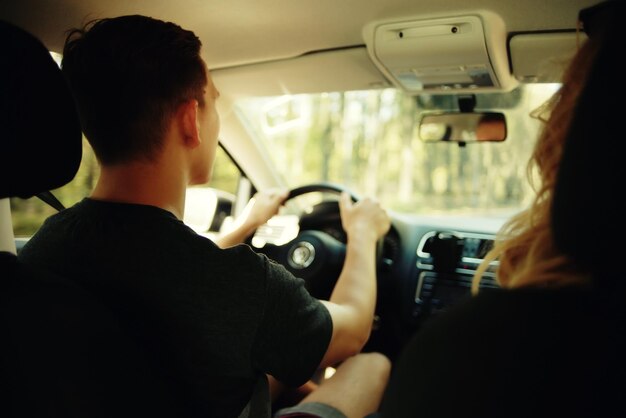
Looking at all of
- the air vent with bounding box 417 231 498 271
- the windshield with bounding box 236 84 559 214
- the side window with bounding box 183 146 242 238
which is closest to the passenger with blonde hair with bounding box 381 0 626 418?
the air vent with bounding box 417 231 498 271

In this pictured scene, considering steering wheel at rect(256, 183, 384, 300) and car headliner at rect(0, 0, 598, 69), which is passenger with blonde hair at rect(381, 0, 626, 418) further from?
steering wheel at rect(256, 183, 384, 300)

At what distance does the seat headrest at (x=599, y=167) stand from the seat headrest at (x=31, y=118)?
3.76ft

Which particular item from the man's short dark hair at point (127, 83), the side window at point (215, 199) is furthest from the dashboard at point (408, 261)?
the man's short dark hair at point (127, 83)

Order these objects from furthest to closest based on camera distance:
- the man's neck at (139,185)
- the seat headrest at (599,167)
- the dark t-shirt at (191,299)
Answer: the man's neck at (139,185), the dark t-shirt at (191,299), the seat headrest at (599,167)

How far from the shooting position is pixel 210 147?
1930 millimetres

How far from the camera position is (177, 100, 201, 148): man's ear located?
1735mm

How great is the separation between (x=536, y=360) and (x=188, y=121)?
129cm

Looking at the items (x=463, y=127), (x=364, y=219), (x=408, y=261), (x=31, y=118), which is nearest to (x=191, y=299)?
(x=31, y=118)

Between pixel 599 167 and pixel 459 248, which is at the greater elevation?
pixel 599 167

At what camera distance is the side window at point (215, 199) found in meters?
3.73

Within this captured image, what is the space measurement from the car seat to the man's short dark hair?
30 cm

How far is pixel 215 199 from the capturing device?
3.90 metres

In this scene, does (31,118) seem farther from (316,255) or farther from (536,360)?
(316,255)

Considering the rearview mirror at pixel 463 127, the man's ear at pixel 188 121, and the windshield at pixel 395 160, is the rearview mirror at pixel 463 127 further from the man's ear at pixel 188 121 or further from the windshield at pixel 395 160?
the windshield at pixel 395 160
